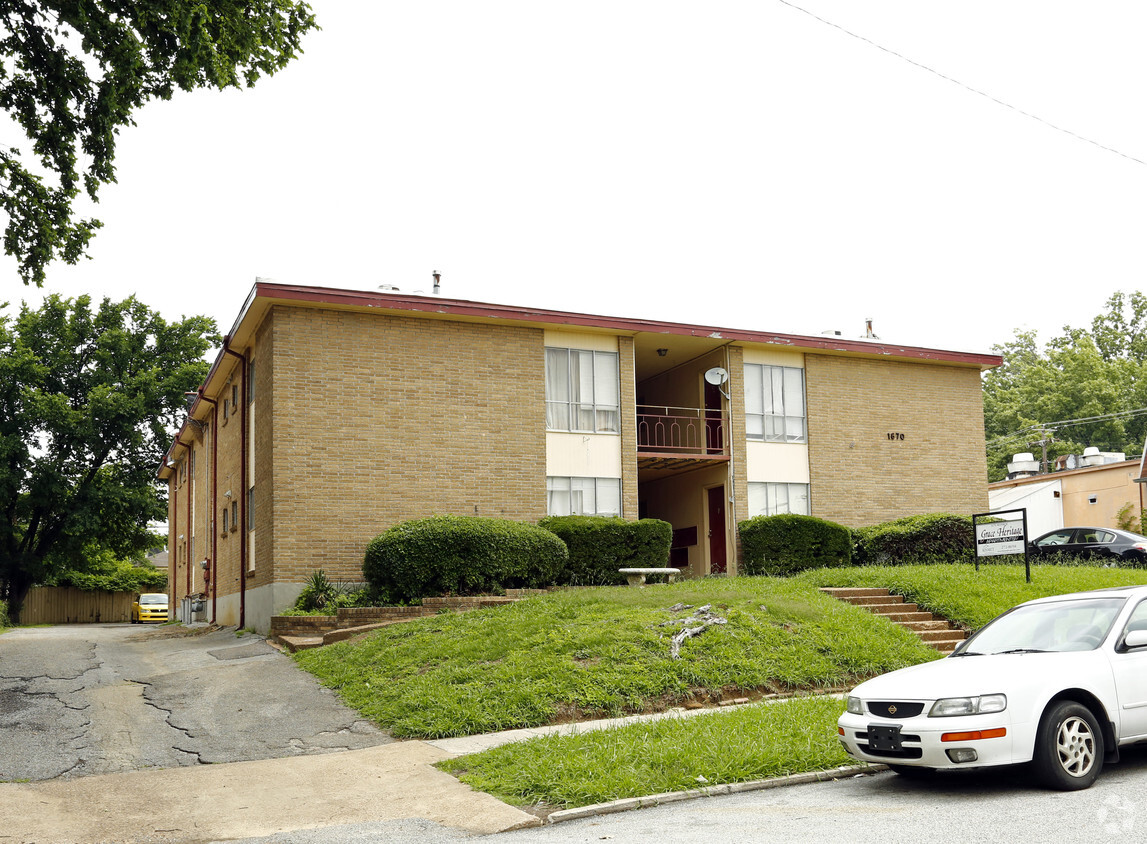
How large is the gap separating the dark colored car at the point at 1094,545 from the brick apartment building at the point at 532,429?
2.00 meters

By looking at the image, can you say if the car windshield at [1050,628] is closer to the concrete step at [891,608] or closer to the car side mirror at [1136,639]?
the car side mirror at [1136,639]

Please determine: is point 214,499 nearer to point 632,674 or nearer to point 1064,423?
point 632,674

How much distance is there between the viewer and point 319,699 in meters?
12.1

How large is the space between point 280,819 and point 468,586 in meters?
10.2

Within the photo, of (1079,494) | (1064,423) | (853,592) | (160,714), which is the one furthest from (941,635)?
(1064,423)

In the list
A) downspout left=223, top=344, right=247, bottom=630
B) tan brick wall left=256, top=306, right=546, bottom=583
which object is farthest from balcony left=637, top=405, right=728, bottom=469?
downspout left=223, top=344, right=247, bottom=630

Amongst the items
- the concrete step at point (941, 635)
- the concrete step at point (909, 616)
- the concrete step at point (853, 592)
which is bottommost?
the concrete step at point (941, 635)

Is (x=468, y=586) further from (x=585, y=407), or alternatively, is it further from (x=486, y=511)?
(x=585, y=407)

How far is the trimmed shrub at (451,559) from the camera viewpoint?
17.4 metres

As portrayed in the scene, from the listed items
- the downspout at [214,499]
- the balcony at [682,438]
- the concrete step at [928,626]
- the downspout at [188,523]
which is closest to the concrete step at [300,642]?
the concrete step at [928,626]

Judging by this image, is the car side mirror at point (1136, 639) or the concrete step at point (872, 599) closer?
the car side mirror at point (1136, 639)

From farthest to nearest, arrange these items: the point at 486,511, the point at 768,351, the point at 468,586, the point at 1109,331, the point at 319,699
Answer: the point at 1109,331, the point at 768,351, the point at 486,511, the point at 468,586, the point at 319,699

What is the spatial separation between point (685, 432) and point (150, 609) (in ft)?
89.2

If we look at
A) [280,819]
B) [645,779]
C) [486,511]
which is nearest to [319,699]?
[280,819]
